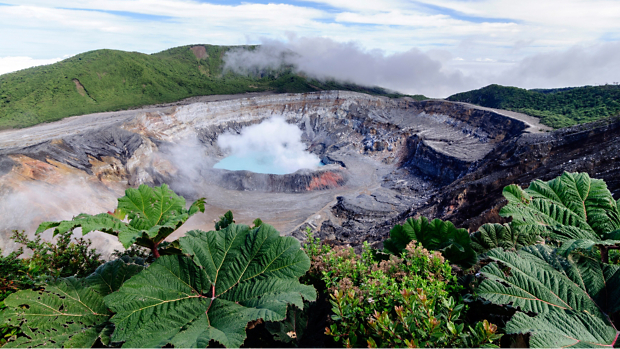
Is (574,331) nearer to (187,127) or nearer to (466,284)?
(466,284)

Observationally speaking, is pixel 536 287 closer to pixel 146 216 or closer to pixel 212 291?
pixel 212 291

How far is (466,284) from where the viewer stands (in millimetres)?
3639

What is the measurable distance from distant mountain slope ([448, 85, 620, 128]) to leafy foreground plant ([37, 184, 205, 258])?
48547mm

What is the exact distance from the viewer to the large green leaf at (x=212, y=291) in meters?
2.70

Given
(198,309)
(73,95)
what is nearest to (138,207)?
(198,309)

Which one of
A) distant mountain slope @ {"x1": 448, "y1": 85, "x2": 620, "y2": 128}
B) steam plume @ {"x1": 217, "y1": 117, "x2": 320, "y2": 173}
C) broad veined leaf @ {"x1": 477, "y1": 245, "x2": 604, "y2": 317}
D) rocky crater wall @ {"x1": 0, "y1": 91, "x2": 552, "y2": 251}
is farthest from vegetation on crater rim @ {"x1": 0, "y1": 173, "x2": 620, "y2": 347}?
steam plume @ {"x1": 217, "y1": 117, "x2": 320, "y2": 173}

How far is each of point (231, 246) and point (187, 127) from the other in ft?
197

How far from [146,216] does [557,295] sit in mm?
4907

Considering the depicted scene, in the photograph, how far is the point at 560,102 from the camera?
5128 centimetres

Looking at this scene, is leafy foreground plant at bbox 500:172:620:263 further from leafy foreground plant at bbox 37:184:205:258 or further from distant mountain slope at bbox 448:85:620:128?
distant mountain slope at bbox 448:85:620:128

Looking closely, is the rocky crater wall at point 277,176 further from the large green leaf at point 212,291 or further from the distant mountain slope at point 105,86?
the large green leaf at point 212,291

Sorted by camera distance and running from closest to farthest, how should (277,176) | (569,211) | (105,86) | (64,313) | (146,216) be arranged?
(64,313), (569,211), (146,216), (277,176), (105,86)

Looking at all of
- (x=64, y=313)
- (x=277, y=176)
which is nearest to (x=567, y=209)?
(x=64, y=313)

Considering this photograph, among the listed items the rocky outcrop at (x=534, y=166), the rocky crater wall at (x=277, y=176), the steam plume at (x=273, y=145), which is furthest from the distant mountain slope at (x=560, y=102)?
the steam plume at (x=273, y=145)
